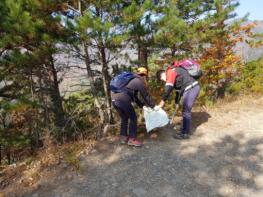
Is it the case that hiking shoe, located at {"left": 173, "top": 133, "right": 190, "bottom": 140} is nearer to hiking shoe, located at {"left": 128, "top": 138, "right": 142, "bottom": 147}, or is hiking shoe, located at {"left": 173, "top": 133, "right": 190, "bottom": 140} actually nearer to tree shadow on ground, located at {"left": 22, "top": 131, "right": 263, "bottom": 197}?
tree shadow on ground, located at {"left": 22, "top": 131, "right": 263, "bottom": 197}

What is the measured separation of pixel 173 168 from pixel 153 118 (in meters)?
1.10

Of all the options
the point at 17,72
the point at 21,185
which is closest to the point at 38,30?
the point at 17,72

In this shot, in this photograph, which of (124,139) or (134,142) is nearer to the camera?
(134,142)

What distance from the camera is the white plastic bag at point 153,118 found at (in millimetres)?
5422

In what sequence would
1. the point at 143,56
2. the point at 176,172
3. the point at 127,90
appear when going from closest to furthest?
the point at 176,172, the point at 127,90, the point at 143,56

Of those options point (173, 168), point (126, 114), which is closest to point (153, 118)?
point (126, 114)

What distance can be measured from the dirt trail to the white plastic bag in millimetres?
407

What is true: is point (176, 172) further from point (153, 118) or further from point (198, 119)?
point (198, 119)

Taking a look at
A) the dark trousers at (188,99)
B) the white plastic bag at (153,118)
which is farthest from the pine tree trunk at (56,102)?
the dark trousers at (188,99)

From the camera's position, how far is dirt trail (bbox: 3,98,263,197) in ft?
13.7

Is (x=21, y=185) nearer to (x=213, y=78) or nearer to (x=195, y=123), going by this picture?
(x=195, y=123)

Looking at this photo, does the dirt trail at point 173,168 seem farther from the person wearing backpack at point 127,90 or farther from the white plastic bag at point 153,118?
the person wearing backpack at point 127,90

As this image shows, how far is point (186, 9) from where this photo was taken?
32.2 ft

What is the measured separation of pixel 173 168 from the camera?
472 centimetres
